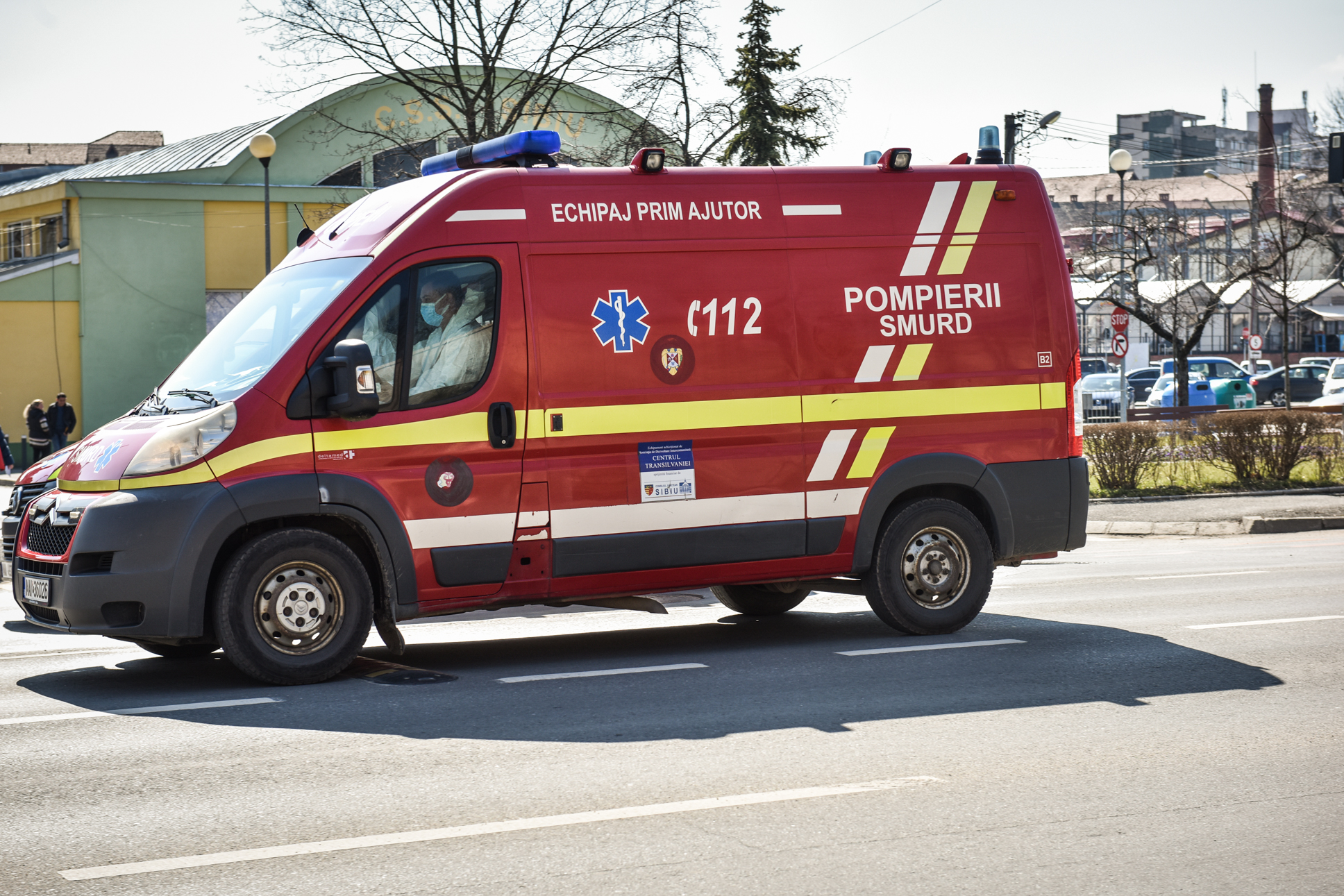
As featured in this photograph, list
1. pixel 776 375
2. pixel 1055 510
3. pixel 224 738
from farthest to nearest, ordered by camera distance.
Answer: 1. pixel 1055 510
2. pixel 776 375
3. pixel 224 738

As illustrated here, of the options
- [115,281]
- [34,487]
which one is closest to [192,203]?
[115,281]

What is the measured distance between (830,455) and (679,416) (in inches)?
41.0

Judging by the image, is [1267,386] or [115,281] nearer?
[115,281]

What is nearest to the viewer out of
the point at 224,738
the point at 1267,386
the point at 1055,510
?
the point at 224,738

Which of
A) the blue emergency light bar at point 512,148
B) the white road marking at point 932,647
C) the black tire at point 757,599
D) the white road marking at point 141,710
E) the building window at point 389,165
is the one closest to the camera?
the white road marking at point 141,710

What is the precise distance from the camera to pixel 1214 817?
520cm

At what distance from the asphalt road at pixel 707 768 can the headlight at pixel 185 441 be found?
4.00ft

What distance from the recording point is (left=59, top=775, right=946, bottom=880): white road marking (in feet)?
15.4

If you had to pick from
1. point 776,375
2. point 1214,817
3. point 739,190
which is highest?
point 739,190

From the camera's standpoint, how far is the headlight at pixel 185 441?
7.33m

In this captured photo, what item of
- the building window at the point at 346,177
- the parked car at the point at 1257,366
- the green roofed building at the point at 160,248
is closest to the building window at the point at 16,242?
the green roofed building at the point at 160,248

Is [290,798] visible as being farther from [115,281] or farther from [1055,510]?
[115,281]

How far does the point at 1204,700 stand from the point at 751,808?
3.08 metres

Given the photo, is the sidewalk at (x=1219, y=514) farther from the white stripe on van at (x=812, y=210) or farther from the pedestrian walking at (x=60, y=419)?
the pedestrian walking at (x=60, y=419)
